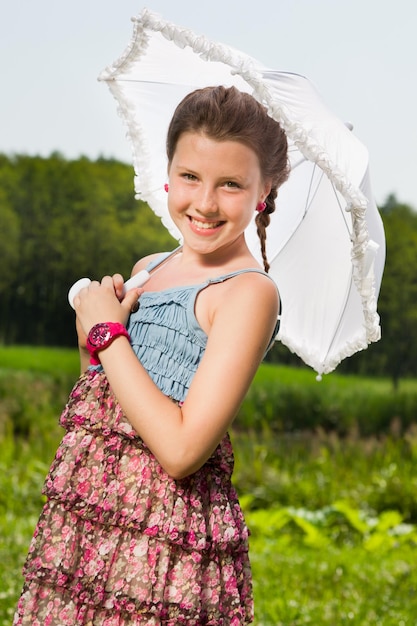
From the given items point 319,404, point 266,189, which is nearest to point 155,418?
point 266,189

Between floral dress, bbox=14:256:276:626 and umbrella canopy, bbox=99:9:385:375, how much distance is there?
1.09ft

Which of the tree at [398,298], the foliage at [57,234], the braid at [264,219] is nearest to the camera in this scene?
the braid at [264,219]

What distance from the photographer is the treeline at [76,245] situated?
27.8 feet

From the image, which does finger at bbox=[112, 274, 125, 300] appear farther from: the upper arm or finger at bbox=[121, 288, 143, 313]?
the upper arm

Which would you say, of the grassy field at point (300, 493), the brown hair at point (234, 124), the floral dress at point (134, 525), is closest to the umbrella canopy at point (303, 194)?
the brown hair at point (234, 124)

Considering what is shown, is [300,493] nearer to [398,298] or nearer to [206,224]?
[398,298]

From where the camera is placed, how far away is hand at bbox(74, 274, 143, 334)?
187cm

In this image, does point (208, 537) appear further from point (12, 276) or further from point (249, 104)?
point (12, 276)

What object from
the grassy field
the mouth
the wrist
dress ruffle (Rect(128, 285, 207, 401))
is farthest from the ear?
the grassy field

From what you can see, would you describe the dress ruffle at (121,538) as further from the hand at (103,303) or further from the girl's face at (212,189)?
the girl's face at (212,189)

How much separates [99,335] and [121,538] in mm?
379

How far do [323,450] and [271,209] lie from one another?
5.37 metres

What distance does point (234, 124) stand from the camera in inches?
73.1

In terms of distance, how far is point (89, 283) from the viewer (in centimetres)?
198
